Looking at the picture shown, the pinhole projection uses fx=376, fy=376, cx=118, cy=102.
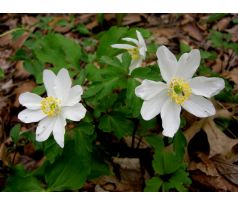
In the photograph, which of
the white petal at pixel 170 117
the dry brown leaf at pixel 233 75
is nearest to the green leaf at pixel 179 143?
the white petal at pixel 170 117

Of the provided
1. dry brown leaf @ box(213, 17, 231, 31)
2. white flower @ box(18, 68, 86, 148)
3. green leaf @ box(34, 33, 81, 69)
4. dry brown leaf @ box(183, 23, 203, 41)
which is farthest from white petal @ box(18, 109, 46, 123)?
dry brown leaf @ box(213, 17, 231, 31)

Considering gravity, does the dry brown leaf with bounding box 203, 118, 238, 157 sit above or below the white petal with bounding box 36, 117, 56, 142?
below

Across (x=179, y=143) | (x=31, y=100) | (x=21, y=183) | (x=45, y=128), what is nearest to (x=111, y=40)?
(x=31, y=100)

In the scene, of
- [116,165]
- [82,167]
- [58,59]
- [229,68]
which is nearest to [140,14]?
[229,68]

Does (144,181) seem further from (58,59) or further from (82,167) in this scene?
(58,59)

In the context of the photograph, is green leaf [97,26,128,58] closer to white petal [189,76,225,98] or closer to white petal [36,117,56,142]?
white petal [36,117,56,142]
